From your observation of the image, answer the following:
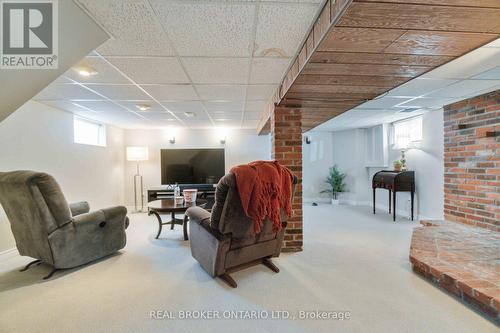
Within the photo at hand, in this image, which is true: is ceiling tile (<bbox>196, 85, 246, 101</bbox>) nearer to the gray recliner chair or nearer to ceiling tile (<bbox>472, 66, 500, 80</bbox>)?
the gray recliner chair

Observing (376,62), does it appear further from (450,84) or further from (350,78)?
(450,84)

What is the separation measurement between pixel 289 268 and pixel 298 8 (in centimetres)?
228

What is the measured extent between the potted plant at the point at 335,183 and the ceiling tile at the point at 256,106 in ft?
10.7

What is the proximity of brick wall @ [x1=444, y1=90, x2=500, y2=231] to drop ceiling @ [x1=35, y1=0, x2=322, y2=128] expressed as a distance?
3.05 metres

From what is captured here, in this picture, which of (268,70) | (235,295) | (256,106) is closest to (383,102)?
(256,106)

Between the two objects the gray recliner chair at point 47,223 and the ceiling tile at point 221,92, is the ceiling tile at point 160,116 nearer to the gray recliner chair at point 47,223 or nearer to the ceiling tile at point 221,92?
the ceiling tile at point 221,92

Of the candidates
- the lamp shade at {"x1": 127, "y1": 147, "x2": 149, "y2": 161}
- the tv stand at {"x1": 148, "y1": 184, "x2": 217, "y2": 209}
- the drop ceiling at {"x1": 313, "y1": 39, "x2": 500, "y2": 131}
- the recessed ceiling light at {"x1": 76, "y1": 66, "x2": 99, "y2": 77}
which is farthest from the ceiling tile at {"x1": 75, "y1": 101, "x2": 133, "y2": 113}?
the drop ceiling at {"x1": 313, "y1": 39, "x2": 500, "y2": 131}

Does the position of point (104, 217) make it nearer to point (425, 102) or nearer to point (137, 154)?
point (137, 154)

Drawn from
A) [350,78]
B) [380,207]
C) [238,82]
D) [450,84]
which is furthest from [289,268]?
[380,207]

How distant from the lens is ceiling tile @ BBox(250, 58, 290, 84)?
1.97m

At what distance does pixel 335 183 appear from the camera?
5789 mm

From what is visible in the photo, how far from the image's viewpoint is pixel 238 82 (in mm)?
2465

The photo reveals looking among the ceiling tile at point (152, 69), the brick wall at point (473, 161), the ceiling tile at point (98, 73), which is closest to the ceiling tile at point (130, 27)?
the ceiling tile at point (152, 69)

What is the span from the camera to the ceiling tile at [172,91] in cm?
258
